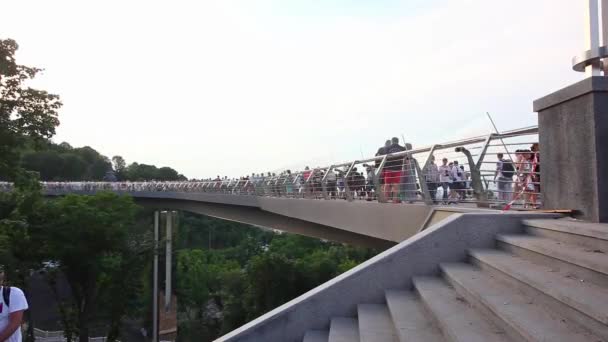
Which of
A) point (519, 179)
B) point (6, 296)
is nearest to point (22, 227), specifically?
point (6, 296)

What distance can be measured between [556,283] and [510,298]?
14.0 inches

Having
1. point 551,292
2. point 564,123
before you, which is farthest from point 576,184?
point 551,292

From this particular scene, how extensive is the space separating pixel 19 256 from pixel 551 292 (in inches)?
873

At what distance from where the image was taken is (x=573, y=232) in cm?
420

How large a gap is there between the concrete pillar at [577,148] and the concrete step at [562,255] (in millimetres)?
706

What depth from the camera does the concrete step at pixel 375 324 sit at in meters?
4.18

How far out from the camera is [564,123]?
5391 millimetres

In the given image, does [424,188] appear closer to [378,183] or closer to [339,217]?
[378,183]

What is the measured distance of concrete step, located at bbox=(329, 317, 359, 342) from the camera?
446cm

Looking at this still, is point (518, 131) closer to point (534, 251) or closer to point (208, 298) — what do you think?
point (534, 251)

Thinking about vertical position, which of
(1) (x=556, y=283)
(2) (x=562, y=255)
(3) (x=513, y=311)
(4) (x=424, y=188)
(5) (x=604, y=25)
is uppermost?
(5) (x=604, y=25)

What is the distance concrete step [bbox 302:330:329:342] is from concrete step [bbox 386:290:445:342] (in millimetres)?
680

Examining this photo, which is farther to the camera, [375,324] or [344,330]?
[344,330]

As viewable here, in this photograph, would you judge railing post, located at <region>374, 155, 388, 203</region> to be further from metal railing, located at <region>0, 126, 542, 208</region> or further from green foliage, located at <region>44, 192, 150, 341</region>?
green foliage, located at <region>44, 192, 150, 341</region>
